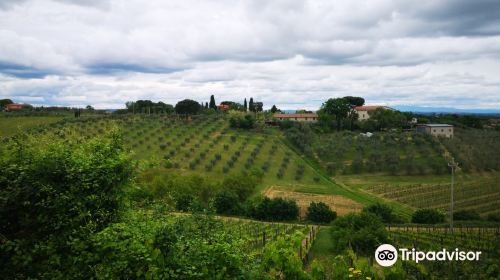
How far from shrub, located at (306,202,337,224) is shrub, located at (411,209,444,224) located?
328 inches

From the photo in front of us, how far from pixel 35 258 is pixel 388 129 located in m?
91.7

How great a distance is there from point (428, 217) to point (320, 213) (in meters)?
10.8

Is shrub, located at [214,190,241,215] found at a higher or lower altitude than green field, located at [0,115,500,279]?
lower

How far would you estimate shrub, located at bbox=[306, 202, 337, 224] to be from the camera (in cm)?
3969

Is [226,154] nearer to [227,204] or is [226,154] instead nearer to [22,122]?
[227,204]

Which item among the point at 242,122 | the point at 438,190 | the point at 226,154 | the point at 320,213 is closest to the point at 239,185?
the point at 320,213

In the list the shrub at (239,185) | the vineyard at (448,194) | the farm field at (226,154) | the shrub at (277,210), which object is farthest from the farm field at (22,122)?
the vineyard at (448,194)

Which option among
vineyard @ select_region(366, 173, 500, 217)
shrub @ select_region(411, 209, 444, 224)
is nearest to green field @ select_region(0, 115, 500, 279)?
vineyard @ select_region(366, 173, 500, 217)

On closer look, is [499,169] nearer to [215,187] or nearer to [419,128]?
[419,128]

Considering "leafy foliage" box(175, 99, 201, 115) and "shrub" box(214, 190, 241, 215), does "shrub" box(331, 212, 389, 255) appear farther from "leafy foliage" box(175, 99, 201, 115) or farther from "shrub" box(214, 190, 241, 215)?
"leafy foliage" box(175, 99, 201, 115)

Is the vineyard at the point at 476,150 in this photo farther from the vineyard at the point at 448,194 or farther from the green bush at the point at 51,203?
the green bush at the point at 51,203

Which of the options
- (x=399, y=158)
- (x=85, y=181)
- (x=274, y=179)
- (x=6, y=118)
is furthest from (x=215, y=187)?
(x=6, y=118)

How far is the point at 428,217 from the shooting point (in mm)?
37250

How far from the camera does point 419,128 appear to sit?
89.2 meters
